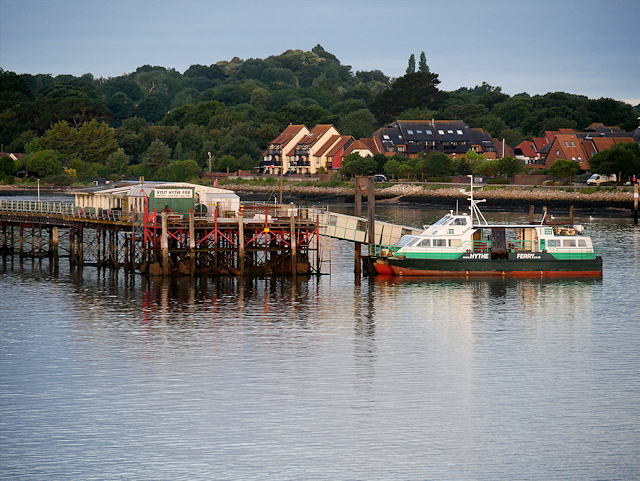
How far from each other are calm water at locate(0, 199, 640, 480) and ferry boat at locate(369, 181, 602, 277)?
8.13 ft

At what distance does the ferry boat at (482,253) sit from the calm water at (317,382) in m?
2.48

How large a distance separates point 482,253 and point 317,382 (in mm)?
30012

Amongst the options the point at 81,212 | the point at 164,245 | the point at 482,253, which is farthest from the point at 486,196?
the point at 164,245

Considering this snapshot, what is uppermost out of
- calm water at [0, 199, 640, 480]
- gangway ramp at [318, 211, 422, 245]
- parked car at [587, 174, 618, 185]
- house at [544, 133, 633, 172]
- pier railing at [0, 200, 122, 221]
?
house at [544, 133, 633, 172]

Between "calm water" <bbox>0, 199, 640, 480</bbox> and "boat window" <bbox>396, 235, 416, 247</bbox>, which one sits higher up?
"boat window" <bbox>396, 235, 416, 247</bbox>

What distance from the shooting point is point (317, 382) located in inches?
1511

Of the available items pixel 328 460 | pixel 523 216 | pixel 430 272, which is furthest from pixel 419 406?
pixel 523 216

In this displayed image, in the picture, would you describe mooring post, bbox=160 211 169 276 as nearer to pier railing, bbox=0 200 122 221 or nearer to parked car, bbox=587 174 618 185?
pier railing, bbox=0 200 122 221

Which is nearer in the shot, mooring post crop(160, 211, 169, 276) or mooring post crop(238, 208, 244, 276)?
mooring post crop(160, 211, 169, 276)

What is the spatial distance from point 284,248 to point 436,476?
38.9m

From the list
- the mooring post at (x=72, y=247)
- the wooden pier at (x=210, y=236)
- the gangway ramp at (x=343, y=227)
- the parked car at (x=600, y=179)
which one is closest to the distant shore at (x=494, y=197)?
the parked car at (x=600, y=179)

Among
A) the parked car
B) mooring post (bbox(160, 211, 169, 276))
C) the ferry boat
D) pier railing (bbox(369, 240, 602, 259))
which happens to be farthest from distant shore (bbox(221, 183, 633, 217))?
mooring post (bbox(160, 211, 169, 276))

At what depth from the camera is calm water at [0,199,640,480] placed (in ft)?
97.2

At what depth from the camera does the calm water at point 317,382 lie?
29625mm
